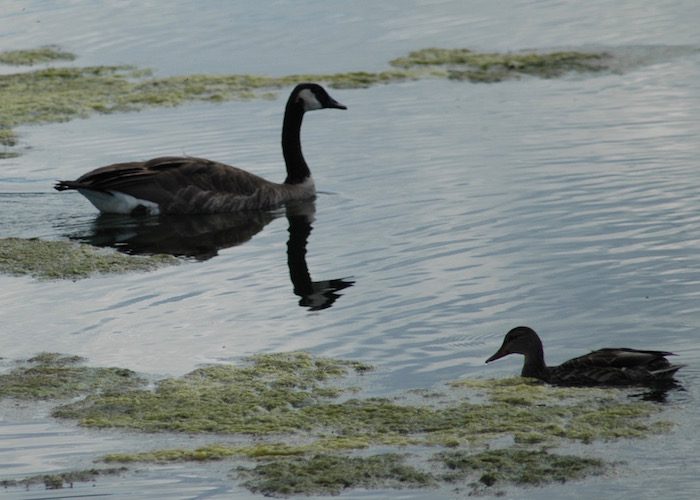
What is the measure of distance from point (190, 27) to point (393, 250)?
15811 millimetres

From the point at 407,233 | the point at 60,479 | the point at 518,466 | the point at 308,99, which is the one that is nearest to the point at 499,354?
the point at 518,466

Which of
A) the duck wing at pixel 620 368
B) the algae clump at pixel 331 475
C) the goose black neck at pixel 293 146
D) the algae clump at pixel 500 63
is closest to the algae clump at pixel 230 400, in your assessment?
the algae clump at pixel 331 475

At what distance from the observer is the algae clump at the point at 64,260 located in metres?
13.4

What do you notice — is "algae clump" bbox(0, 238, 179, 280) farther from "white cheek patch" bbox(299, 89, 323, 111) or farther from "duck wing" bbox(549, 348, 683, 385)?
"duck wing" bbox(549, 348, 683, 385)

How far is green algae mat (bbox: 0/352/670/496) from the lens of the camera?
7824 mm

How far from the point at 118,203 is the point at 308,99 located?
3075 millimetres

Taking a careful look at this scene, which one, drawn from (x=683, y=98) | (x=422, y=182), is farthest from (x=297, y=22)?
(x=422, y=182)

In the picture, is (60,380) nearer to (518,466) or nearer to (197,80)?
(518,466)

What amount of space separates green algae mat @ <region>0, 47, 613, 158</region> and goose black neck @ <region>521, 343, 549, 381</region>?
1268 centimetres

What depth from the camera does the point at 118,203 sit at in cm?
1653

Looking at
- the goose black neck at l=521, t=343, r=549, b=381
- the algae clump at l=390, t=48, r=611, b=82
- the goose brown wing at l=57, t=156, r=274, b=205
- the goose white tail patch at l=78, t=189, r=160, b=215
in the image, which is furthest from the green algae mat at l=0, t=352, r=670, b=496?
the algae clump at l=390, t=48, r=611, b=82

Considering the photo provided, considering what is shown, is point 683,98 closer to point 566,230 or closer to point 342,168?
point 342,168

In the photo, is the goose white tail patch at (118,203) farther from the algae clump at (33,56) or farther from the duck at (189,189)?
the algae clump at (33,56)

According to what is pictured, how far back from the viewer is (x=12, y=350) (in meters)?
10.8
